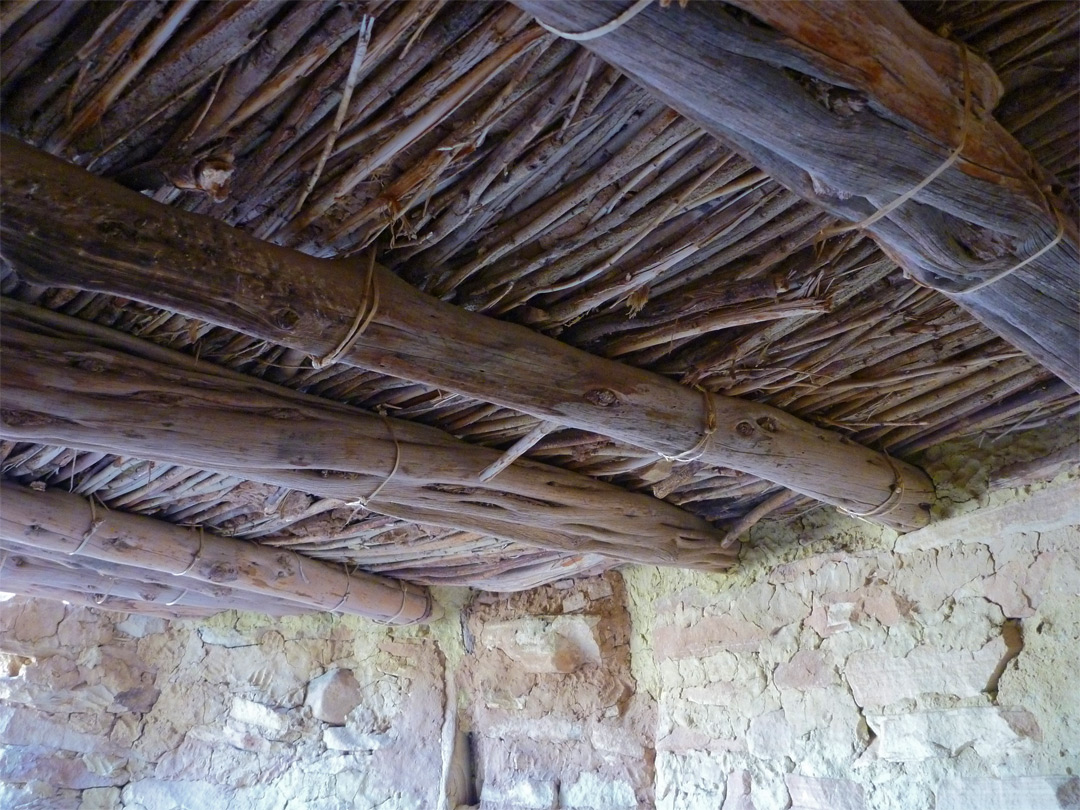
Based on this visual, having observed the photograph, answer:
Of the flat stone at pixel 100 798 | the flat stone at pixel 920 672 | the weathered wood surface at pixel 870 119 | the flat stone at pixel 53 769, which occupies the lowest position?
the flat stone at pixel 100 798

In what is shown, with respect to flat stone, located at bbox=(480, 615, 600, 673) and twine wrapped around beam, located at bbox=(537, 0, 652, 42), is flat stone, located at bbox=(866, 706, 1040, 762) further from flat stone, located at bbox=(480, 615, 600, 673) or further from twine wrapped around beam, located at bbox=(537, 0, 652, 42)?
twine wrapped around beam, located at bbox=(537, 0, 652, 42)

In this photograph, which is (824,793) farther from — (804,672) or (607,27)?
(607,27)

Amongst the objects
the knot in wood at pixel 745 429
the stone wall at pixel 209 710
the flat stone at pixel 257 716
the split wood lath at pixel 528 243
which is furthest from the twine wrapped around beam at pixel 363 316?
the flat stone at pixel 257 716

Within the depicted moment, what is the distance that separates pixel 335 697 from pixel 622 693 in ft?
3.46

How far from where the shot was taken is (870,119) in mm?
933

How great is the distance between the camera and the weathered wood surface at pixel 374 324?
38.7 inches

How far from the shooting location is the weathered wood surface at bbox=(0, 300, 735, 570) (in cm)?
125

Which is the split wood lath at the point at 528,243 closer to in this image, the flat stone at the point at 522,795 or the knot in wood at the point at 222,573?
the knot in wood at the point at 222,573

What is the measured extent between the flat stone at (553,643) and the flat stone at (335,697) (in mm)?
653

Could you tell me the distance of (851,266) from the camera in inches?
52.3

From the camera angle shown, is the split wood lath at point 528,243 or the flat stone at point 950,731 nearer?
the split wood lath at point 528,243

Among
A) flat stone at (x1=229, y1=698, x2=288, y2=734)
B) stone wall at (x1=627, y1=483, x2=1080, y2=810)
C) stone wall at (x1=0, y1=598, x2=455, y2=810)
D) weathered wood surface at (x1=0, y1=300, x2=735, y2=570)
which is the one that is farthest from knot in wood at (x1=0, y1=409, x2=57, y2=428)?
flat stone at (x1=229, y1=698, x2=288, y2=734)

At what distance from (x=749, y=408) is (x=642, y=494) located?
0.48m

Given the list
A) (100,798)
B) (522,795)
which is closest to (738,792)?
(522,795)
